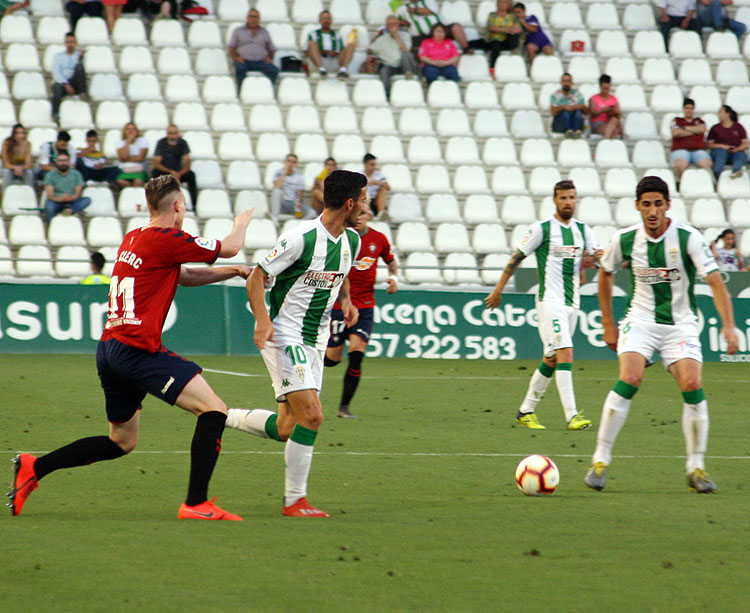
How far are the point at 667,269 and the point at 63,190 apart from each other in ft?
43.0

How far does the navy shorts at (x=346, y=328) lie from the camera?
454 inches

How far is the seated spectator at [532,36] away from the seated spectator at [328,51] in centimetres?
371

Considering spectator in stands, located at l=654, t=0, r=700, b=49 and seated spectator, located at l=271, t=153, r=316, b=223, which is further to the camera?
spectator in stands, located at l=654, t=0, r=700, b=49

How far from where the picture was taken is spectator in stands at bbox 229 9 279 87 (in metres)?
21.1

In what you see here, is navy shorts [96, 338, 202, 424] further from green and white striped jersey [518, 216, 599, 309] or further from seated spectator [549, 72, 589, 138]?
seated spectator [549, 72, 589, 138]

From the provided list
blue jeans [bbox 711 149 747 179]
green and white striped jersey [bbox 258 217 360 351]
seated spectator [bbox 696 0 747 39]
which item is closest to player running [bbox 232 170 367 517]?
green and white striped jersey [bbox 258 217 360 351]

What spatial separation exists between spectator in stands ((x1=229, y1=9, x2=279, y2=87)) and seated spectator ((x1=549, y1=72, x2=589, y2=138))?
18.1ft

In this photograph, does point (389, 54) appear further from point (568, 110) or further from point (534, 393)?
point (534, 393)

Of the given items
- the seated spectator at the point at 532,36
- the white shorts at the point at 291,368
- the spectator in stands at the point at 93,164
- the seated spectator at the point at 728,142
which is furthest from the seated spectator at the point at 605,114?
the white shorts at the point at 291,368

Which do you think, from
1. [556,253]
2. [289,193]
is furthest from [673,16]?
[556,253]

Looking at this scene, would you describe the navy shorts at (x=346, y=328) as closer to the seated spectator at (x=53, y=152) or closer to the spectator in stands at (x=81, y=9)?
the seated spectator at (x=53, y=152)

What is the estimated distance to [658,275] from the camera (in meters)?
7.66

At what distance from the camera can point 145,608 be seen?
450 centimetres

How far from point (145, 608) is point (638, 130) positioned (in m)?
19.7
